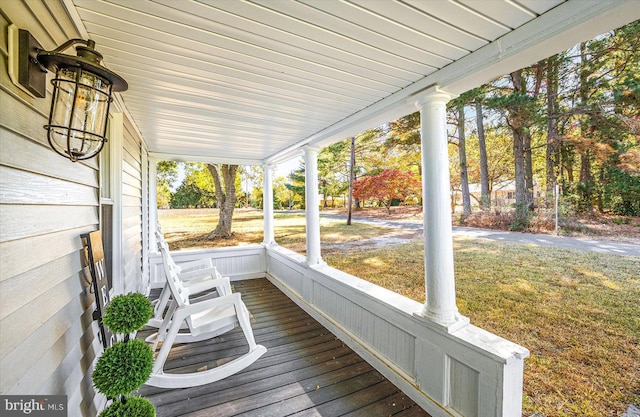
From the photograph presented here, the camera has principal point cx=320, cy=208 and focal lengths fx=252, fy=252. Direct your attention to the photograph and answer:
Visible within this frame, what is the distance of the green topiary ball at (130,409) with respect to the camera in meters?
1.21

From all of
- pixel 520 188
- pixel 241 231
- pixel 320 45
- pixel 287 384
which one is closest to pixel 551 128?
pixel 520 188

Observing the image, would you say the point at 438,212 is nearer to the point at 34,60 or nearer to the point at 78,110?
the point at 78,110

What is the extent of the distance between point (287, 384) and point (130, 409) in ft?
4.20

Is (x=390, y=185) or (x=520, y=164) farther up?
(x=520, y=164)

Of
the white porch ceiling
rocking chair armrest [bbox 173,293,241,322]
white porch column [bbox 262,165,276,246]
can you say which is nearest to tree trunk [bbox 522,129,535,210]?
the white porch ceiling

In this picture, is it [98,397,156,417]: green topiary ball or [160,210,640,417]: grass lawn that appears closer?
[98,397,156,417]: green topiary ball

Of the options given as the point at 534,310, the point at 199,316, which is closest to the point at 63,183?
the point at 199,316

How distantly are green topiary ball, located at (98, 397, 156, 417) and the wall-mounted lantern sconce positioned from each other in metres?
1.20

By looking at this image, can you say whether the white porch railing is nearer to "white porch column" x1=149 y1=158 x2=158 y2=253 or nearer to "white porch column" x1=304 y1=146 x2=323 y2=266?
"white porch column" x1=304 y1=146 x2=323 y2=266

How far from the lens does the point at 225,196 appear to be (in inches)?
332

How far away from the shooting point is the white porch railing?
1483mm

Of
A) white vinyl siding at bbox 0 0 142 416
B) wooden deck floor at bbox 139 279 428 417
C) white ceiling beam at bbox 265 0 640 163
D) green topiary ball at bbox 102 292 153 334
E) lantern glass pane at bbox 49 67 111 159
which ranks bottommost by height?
wooden deck floor at bbox 139 279 428 417

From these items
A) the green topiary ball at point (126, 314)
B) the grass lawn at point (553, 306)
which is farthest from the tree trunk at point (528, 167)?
the green topiary ball at point (126, 314)

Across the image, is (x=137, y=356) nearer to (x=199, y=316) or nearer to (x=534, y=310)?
(x=199, y=316)
